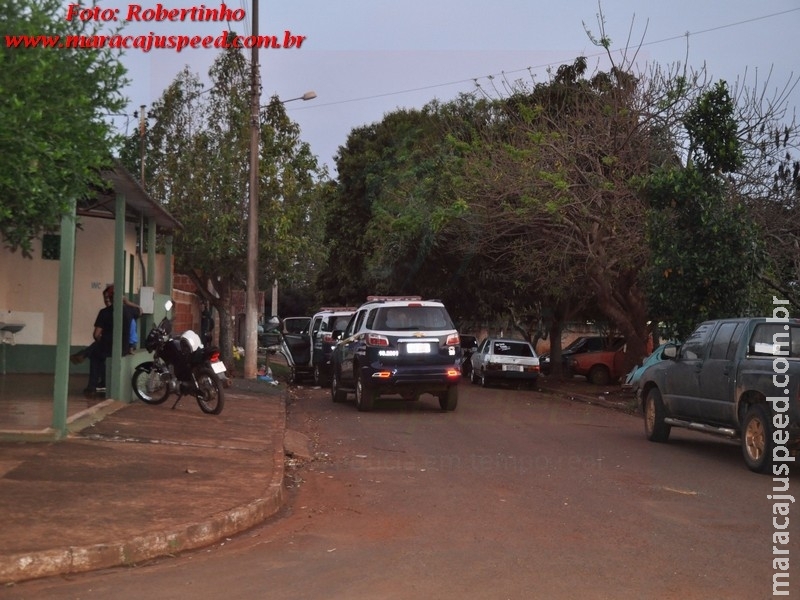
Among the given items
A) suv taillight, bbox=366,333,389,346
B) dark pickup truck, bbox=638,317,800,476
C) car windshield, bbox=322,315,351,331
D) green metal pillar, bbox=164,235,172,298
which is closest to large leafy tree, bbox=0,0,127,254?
dark pickup truck, bbox=638,317,800,476

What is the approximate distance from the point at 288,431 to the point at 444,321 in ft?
14.8

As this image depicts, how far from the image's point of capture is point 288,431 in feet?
49.7

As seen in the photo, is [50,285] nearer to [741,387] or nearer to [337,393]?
[337,393]

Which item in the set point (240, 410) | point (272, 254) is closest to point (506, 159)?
point (272, 254)

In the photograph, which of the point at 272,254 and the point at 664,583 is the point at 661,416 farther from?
the point at 272,254

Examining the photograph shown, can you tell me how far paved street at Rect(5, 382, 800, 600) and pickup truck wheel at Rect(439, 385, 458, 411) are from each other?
13.4ft

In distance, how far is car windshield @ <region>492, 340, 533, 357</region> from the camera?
29709 millimetres

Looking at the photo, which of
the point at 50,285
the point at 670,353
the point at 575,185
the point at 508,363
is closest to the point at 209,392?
the point at 50,285

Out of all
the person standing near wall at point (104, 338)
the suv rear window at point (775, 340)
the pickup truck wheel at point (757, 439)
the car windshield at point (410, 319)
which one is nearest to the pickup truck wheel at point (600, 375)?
the car windshield at point (410, 319)

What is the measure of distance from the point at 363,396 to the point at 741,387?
851cm

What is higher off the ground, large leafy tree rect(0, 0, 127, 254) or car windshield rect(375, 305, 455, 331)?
large leafy tree rect(0, 0, 127, 254)

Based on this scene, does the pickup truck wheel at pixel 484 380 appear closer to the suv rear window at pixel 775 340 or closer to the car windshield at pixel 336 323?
the car windshield at pixel 336 323

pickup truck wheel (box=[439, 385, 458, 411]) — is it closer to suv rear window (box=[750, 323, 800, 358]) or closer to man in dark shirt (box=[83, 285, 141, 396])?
man in dark shirt (box=[83, 285, 141, 396])

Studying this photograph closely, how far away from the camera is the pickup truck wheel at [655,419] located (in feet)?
46.8
